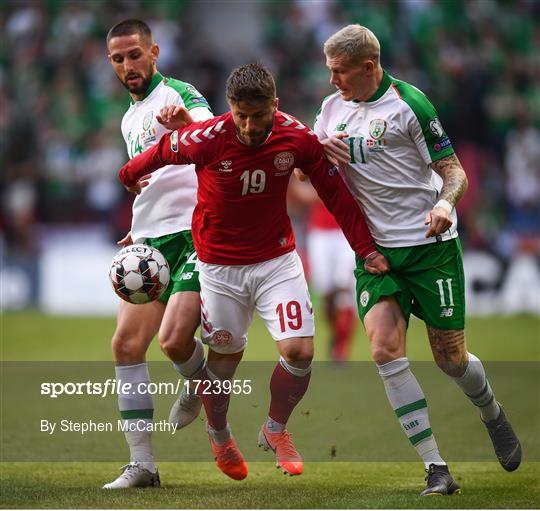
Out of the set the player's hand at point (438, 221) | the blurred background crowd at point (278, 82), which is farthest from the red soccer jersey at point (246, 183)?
the blurred background crowd at point (278, 82)

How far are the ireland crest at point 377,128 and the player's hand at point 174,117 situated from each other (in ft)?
Result: 3.29

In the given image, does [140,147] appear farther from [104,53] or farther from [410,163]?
[104,53]

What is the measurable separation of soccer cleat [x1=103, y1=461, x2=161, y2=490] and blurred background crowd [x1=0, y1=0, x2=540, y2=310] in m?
10.7

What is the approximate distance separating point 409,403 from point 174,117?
2.03 m

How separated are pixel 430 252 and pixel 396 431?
2425mm

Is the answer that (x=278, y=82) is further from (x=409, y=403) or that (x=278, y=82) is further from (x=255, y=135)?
(x=409, y=403)

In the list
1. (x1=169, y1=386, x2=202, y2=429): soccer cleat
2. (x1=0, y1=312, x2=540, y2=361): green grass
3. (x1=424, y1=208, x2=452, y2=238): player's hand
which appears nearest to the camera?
(x1=424, y1=208, x2=452, y2=238): player's hand

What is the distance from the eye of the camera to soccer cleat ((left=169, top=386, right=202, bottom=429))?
688cm

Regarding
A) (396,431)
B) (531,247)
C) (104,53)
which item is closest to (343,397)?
(396,431)

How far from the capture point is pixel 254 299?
20.7ft

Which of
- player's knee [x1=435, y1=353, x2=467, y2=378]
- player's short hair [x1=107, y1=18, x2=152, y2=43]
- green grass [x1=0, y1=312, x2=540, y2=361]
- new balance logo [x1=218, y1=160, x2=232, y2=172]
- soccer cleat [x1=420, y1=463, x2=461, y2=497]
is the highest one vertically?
player's short hair [x1=107, y1=18, x2=152, y2=43]

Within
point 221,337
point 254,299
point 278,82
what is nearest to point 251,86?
point 254,299

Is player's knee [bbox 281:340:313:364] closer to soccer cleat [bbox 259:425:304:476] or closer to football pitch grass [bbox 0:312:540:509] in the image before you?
soccer cleat [bbox 259:425:304:476]

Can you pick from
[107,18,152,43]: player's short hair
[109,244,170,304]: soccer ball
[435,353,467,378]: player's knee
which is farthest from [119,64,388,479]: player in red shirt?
[107,18,152,43]: player's short hair
